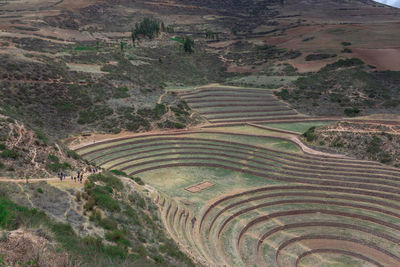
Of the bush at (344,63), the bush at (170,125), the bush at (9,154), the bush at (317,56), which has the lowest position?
the bush at (170,125)

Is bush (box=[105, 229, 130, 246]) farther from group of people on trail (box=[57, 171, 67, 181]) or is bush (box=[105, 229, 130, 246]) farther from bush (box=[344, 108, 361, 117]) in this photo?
bush (box=[344, 108, 361, 117])

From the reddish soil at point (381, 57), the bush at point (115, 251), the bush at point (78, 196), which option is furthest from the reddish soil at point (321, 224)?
the reddish soil at point (381, 57)

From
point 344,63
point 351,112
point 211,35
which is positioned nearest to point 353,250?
point 351,112

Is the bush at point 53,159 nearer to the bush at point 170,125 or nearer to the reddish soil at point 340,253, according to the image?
the reddish soil at point 340,253

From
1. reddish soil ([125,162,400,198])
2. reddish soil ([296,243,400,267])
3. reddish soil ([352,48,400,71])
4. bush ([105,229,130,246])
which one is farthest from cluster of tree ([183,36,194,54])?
bush ([105,229,130,246])

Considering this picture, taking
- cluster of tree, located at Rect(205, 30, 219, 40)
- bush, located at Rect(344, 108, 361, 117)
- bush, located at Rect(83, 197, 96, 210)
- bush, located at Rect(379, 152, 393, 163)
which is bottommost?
bush, located at Rect(379, 152, 393, 163)

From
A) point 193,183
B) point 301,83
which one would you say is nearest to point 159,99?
point 193,183

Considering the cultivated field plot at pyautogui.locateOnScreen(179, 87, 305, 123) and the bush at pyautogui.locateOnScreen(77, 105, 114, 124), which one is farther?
the cultivated field plot at pyautogui.locateOnScreen(179, 87, 305, 123)

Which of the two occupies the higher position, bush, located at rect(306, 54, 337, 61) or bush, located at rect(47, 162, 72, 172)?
bush, located at rect(306, 54, 337, 61)
